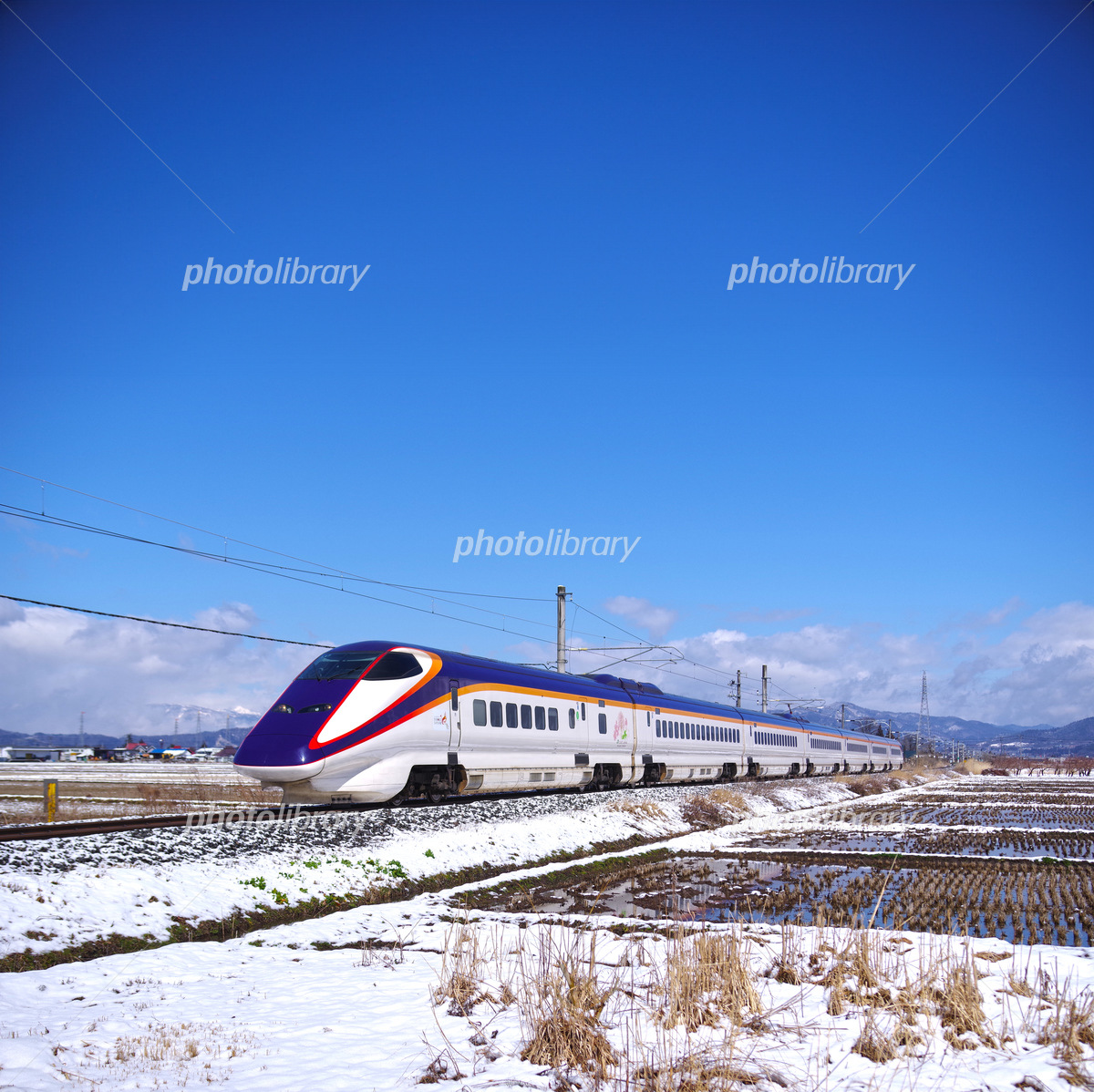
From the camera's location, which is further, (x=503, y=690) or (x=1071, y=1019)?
(x=503, y=690)

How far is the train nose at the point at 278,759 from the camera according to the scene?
670 inches

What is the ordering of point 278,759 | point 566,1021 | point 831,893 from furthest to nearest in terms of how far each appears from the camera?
point 278,759, point 831,893, point 566,1021

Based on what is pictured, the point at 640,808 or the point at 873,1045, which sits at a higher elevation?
the point at 873,1045

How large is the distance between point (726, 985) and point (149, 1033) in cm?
504

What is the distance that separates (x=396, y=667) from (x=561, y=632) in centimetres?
2173

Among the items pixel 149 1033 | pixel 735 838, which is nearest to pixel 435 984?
pixel 149 1033

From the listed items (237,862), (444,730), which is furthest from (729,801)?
(237,862)

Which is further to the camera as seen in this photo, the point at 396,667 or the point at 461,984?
the point at 396,667

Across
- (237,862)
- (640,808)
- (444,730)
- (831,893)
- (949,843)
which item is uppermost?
(444,730)

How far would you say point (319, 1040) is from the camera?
7.75 m

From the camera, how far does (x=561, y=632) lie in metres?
40.6

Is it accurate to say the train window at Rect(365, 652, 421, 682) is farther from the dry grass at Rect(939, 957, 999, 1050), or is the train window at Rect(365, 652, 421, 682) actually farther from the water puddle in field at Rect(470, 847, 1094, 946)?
the dry grass at Rect(939, 957, 999, 1050)

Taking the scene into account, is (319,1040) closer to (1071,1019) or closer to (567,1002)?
(567,1002)

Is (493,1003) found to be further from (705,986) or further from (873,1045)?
(873,1045)
